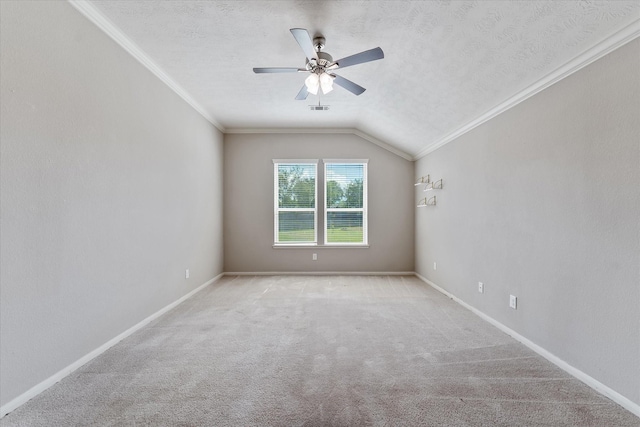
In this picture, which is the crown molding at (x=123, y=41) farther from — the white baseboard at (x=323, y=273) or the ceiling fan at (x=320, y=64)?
the white baseboard at (x=323, y=273)

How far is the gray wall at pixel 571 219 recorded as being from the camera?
1849mm

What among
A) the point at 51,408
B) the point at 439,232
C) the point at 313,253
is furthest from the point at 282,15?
the point at 313,253

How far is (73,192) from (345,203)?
4334mm

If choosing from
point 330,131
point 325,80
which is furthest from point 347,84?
point 330,131

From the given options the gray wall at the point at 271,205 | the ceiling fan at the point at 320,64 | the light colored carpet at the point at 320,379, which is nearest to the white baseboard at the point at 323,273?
the gray wall at the point at 271,205

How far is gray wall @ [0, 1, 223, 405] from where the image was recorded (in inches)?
71.9

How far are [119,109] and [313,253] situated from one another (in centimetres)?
391

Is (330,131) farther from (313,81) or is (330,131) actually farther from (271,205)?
(313,81)

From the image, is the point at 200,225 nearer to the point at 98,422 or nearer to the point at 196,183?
the point at 196,183

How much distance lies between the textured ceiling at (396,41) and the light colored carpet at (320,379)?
2332mm

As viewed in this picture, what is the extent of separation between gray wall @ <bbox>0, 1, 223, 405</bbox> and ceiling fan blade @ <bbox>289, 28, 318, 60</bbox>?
1.67 m

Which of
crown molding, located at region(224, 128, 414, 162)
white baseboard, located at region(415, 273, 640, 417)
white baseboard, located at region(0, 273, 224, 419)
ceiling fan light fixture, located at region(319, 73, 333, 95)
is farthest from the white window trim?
white baseboard, located at region(0, 273, 224, 419)

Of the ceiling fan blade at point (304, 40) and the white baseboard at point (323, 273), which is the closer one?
the ceiling fan blade at point (304, 40)

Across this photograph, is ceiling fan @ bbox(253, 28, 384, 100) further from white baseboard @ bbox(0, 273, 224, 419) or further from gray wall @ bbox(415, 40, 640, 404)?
white baseboard @ bbox(0, 273, 224, 419)
